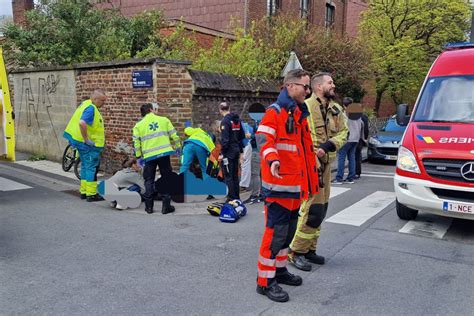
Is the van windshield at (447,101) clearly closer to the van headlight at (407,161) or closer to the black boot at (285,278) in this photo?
the van headlight at (407,161)

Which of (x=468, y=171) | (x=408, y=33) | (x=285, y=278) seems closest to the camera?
(x=285, y=278)

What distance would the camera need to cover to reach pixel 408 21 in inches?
809

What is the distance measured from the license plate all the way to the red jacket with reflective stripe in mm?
2395

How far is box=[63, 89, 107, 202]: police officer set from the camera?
7.33 m

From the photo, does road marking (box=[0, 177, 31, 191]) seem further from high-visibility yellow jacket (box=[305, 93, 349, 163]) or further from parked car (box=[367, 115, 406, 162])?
parked car (box=[367, 115, 406, 162])

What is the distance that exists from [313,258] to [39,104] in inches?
407

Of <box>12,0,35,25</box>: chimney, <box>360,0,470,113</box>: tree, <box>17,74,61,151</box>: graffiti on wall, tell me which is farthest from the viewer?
<box>12,0,35,25</box>: chimney

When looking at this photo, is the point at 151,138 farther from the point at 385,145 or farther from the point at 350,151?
the point at 385,145

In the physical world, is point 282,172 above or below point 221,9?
below

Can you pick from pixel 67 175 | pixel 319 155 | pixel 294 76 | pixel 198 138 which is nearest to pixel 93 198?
pixel 198 138

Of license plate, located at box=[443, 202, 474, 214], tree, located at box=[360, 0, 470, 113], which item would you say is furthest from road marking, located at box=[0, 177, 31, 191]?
tree, located at box=[360, 0, 470, 113]

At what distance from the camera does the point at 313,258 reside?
4785 millimetres

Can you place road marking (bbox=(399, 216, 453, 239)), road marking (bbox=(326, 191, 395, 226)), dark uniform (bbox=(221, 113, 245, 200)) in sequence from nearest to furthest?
road marking (bbox=(399, 216, 453, 239)), road marking (bbox=(326, 191, 395, 226)), dark uniform (bbox=(221, 113, 245, 200))

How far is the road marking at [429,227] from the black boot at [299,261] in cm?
202
